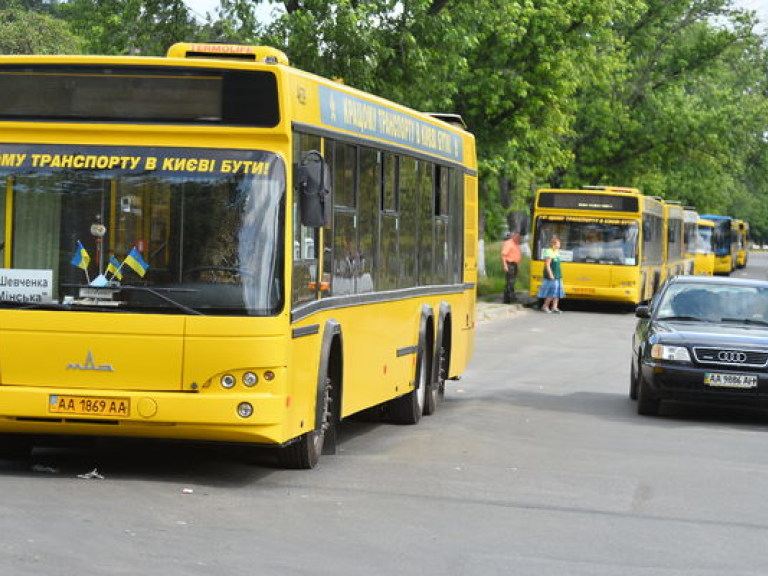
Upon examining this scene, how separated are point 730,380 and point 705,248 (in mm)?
62298

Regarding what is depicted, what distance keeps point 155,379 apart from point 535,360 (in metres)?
15.8

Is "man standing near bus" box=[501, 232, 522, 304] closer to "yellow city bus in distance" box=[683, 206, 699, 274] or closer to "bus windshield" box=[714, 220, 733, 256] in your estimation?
"yellow city bus in distance" box=[683, 206, 699, 274]

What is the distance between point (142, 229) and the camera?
10.9 m

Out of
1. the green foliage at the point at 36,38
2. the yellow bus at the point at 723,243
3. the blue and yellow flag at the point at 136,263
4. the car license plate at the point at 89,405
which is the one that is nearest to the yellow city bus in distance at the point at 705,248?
the yellow bus at the point at 723,243

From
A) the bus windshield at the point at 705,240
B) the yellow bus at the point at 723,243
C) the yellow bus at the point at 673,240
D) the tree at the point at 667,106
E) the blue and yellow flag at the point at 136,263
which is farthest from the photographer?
the yellow bus at the point at 723,243

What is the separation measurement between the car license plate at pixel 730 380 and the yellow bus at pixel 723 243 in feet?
224

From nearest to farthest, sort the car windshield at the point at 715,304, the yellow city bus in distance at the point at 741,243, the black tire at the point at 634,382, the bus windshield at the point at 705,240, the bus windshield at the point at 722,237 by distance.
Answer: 1. the car windshield at the point at 715,304
2. the black tire at the point at 634,382
3. the bus windshield at the point at 705,240
4. the bus windshield at the point at 722,237
5. the yellow city bus in distance at the point at 741,243

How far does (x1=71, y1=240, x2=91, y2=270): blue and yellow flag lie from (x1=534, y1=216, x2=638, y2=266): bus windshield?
31809 millimetres

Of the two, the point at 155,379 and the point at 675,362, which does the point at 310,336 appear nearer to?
the point at 155,379

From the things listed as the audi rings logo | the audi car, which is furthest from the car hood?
the audi rings logo

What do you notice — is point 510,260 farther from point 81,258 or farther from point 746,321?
point 81,258

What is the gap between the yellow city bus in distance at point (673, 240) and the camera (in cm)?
5076

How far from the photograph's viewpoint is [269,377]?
431 inches

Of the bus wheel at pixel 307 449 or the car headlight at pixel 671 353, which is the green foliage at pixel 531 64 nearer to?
the car headlight at pixel 671 353
